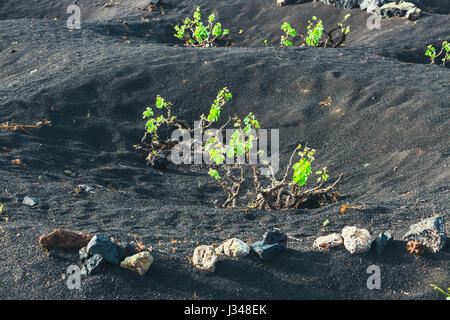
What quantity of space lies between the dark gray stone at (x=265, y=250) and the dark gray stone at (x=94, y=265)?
1.04 m

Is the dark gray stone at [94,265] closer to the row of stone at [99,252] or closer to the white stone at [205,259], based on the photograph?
the row of stone at [99,252]

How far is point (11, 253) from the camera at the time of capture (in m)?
3.26

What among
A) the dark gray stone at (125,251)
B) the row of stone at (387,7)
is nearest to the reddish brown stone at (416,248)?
the dark gray stone at (125,251)

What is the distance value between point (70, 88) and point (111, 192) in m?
3.14

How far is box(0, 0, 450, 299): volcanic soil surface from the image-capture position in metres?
3.01

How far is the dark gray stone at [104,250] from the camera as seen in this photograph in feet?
9.80

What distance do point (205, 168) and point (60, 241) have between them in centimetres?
314

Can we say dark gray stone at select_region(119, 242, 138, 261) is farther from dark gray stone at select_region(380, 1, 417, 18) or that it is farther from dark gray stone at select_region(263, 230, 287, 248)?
dark gray stone at select_region(380, 1, 417, 18)

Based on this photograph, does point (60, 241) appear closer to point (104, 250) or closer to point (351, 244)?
point (104, 250)

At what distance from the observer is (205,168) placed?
6.14 m

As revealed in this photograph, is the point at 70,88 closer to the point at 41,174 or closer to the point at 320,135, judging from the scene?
the point at 41,174

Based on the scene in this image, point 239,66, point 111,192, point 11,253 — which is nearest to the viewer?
point 11,253

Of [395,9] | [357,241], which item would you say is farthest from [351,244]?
[395,9]
